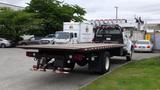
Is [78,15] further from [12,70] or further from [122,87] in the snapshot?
[122,87]

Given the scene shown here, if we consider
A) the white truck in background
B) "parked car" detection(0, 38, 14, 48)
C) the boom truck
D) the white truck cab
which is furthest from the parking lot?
"parked car" detection(0, 38, 14, 48)

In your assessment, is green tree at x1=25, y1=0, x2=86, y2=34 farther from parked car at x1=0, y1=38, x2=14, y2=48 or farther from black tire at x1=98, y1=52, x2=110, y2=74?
black tire at x1=98, y1=52, x2=110, y2=74

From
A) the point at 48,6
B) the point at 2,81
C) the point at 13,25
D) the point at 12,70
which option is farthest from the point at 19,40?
the point at 2,81

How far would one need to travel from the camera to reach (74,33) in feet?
119

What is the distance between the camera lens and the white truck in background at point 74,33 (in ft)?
115

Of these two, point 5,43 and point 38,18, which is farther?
point 38,18

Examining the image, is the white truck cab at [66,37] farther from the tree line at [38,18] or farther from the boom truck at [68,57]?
the boom truck at [68,57]

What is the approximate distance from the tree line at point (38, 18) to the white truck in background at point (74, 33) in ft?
27.8

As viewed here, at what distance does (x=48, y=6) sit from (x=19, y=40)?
8770 mm

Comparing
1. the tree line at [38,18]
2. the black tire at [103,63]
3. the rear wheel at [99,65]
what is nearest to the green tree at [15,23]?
the tree line at [38,18]

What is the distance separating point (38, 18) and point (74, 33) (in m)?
12.6

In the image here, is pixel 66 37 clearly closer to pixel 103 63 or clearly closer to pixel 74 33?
pixel 74 33

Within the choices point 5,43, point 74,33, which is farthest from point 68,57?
point 5,43

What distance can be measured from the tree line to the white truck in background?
333 inches
